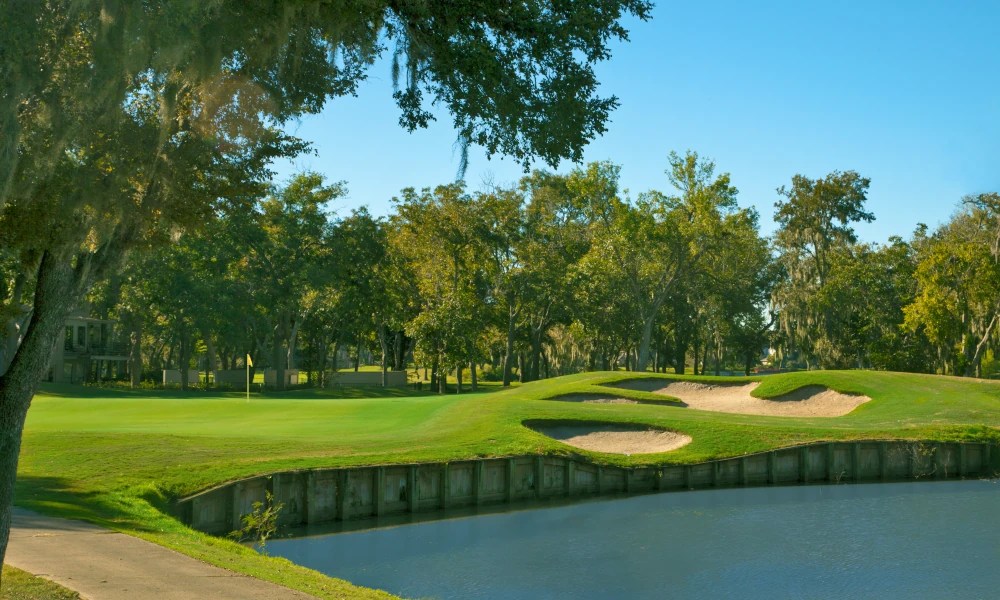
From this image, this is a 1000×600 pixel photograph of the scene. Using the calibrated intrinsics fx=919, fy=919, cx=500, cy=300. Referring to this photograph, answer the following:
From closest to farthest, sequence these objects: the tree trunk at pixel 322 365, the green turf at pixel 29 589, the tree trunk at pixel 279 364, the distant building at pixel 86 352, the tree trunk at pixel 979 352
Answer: the green turf at pixel 29 589, the tree trunk at pixel 979 352, the tree trunk at pixel 279 364, the distant building at pixel 86 352, the tree trunk at pixel 322 365

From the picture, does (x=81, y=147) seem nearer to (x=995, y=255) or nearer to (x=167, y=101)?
(x=167, y=101)

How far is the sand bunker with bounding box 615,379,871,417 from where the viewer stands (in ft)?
121

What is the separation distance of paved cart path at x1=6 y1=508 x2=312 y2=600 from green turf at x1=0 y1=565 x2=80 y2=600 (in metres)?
0.15

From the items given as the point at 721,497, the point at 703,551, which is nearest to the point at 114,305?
the point at 721,497

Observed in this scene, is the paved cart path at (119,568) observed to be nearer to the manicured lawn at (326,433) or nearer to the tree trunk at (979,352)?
the manicured lawn at (326,433)

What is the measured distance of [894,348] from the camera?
211 feet

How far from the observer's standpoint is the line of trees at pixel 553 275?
55.3 meters

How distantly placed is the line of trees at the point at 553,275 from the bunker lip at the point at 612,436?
2713 centimetres

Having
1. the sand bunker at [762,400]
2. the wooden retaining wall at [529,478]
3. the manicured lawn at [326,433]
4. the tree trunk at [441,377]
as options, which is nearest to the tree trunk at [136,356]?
the tree trunk at [441,377]

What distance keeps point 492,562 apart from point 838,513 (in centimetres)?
1047

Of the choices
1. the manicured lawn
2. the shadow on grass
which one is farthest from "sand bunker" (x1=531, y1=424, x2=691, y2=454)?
the shadow on grass

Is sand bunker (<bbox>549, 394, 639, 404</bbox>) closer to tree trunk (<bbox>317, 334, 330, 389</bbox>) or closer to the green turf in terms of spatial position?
tree trunk (<bbox>317, 334, 330, 389</bbox>)

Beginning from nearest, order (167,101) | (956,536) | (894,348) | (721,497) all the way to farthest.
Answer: (167,101), (956,536), (721,497), (894,348)


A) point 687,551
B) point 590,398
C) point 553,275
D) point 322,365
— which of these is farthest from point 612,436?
point 322,365
